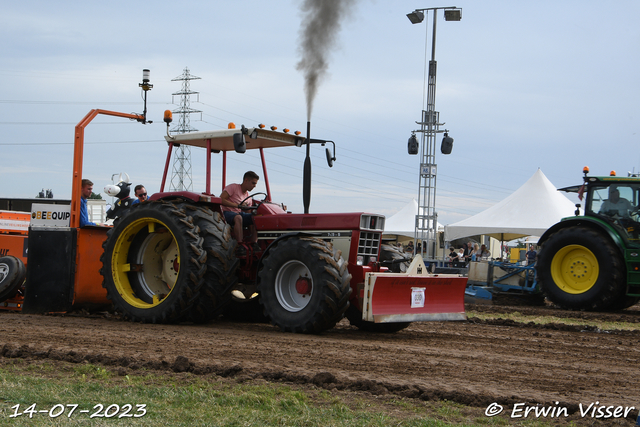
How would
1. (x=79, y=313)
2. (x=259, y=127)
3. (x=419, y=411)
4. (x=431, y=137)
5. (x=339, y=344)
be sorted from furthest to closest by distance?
(x=431, y=137), (x=79, y=313), (x=259, y=127), (x=339, y=344), (x=419, y=411)

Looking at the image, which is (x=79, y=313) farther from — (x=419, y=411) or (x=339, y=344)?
(x=419, y=411)

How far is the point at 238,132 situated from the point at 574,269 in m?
7.21

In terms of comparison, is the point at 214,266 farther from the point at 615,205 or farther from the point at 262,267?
the point at 615,205

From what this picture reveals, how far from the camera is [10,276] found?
909 cm

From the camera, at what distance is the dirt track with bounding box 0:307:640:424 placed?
469cm

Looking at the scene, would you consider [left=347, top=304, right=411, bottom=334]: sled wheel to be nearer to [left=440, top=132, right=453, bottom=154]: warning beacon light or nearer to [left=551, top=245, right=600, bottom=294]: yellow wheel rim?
[left=551, top=245, right=600, bottom=294]: yellow wheel rim

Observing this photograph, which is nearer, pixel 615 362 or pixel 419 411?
pixel 419 411

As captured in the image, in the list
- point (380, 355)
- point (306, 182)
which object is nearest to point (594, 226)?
point (306, 182)

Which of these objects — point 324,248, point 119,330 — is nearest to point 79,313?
point 119,330

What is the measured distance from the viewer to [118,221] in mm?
8625

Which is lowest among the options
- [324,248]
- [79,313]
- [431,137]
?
[79,313]

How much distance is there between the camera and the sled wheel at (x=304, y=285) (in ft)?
23.0

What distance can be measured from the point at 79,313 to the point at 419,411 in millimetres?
6312

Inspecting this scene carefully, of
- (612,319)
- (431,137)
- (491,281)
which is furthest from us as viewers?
(431,137)
